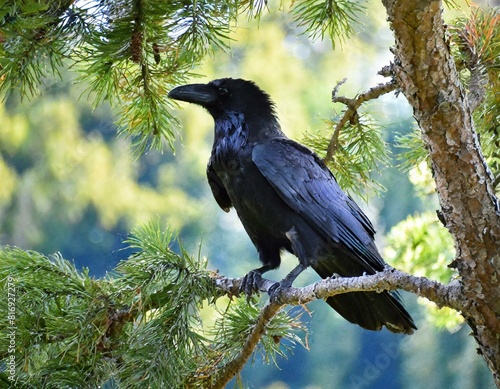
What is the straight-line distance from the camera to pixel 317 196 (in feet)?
4.79

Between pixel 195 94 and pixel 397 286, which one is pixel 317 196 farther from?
pixel 397 286

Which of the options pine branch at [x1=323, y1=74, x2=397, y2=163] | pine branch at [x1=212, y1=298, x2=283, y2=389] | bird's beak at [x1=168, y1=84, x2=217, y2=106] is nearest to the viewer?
pine branch at [x1=212, y1=298, x2=283, y2=389]

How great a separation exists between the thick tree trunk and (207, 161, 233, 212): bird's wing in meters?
0.74

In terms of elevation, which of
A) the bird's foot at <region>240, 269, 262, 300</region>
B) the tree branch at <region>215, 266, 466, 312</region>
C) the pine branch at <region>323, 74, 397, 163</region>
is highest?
the pine branch at <region>323, 74, 397, 163</region>

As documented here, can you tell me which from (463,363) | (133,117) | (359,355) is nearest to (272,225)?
(133,117)

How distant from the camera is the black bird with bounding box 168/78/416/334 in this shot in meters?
1.39

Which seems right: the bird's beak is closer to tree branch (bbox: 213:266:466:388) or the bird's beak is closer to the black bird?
the black bird

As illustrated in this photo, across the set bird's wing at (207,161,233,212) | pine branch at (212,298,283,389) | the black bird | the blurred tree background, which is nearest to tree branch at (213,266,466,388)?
pine branch at (212,298,283,389)

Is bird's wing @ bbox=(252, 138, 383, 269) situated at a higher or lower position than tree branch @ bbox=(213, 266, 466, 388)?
higher

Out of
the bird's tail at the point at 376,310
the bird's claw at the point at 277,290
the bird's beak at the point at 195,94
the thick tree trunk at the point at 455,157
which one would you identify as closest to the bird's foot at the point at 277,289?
the bird's claw at the point at 277,290

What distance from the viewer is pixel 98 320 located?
1.04m

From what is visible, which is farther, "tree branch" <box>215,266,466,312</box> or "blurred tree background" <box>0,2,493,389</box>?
"blurred tree background" <box>0,2,493,389</box>

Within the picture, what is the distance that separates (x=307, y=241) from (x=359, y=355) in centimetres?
78

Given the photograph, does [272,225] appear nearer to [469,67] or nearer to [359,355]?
[469,67]
